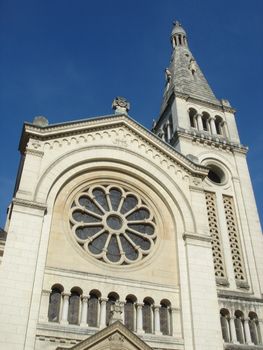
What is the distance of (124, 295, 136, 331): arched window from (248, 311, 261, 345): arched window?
19.2 ft

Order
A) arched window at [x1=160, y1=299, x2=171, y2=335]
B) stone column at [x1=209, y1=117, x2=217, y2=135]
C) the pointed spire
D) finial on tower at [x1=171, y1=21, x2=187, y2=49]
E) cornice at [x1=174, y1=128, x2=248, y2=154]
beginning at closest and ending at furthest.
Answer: arched window at [x1=160, y1=299, x2=171, y2=335], cornice at [x1=174, y1=128, x2=248, y2=154], stone column at [x1=209, y1=117, x2=217, y2=135], the pointed spire, finial on tower at [x1=171, y1=21, x2=187, y2=49]

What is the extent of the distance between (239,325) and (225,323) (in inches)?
27.6

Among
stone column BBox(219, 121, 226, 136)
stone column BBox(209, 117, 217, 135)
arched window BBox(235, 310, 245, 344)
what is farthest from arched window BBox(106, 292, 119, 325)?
stone column BBox(219, 121, 226, 136)

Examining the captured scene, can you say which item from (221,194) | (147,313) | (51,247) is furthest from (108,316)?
(221,194)

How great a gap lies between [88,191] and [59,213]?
2078 millimetres

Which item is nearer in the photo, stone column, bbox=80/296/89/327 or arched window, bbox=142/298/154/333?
stone column, bbox=80/296/89/327

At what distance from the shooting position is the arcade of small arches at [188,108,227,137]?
2905cm

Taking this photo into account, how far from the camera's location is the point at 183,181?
2108 centimetres

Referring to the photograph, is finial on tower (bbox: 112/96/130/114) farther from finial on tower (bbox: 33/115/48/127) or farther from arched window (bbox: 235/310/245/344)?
arched window (bbox: 235/310/245/344)

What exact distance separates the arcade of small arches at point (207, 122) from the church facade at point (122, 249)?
5265mm

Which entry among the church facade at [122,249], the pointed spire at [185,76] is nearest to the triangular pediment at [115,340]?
the church facade at [122,249]

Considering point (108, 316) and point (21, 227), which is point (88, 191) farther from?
point (108, 316)

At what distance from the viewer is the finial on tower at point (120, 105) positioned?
2273 cm

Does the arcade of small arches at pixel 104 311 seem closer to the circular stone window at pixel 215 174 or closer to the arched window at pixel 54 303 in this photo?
the arched window at pixel 54 303
